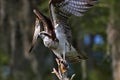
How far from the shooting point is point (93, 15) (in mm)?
11617

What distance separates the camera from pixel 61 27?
4324 millimetres

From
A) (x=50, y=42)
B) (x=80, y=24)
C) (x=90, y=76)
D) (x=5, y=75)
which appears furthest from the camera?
(x=5, y=75)

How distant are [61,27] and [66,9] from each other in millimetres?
133

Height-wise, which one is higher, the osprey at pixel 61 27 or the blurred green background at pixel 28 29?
the osprey at pixel 61 27

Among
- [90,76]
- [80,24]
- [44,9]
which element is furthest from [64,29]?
[90,76]

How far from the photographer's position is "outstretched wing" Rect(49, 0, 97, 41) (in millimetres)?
4336

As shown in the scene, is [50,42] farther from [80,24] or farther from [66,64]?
[80,24]

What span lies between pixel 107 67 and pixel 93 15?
4.91 metres

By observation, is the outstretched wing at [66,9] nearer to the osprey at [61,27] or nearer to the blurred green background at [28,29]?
the osprey at [61,27]

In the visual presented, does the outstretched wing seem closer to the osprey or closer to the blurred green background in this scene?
the osprey

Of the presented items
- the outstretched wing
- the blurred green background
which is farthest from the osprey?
the blurred green background

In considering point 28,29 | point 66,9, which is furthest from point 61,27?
point 28,29

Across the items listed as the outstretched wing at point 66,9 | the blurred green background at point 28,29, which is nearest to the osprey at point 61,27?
the outstretched wing at point 66,9

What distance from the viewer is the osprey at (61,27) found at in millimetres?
4262
